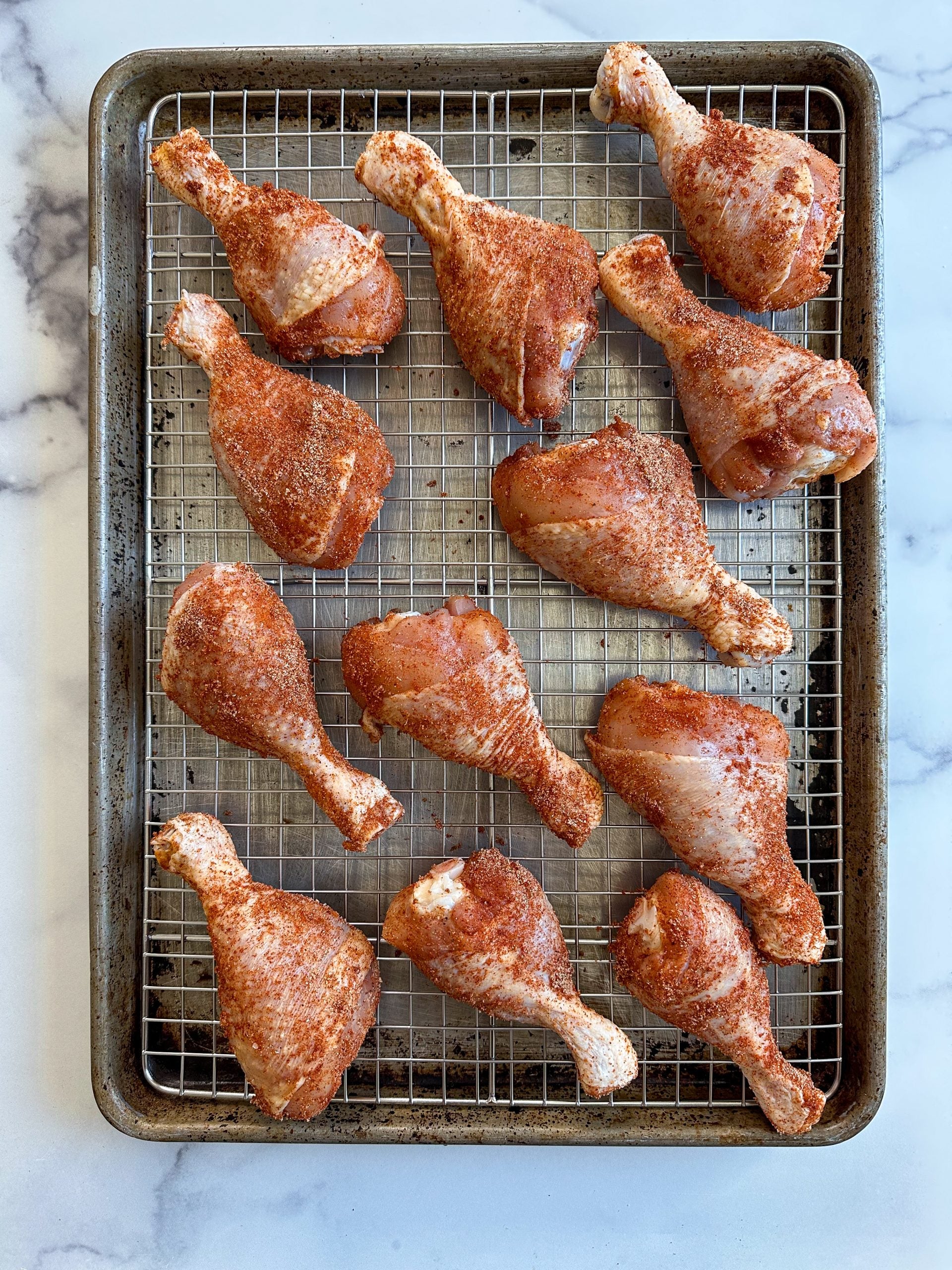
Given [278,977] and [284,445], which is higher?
[284,445]

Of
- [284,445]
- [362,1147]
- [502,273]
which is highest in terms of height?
[502,273]

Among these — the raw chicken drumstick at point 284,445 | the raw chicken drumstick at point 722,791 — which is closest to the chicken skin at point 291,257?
the raw chicken drumstick at point 284,445

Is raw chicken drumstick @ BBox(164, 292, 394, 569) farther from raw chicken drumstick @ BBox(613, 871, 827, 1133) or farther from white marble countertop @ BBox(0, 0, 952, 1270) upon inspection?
raw chicken drumstick @ BBox(613, 871, 827, 1133)

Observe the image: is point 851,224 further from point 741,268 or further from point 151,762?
point 151,762

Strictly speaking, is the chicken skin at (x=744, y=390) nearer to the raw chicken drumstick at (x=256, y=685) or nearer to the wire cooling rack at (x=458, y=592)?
the wire cooling rack at (x=458, y=592)

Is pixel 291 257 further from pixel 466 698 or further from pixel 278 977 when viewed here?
pixel 278 977

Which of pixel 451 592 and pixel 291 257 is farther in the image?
pixel 451 592

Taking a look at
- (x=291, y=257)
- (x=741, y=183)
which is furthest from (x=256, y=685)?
(x=741, y=183)
